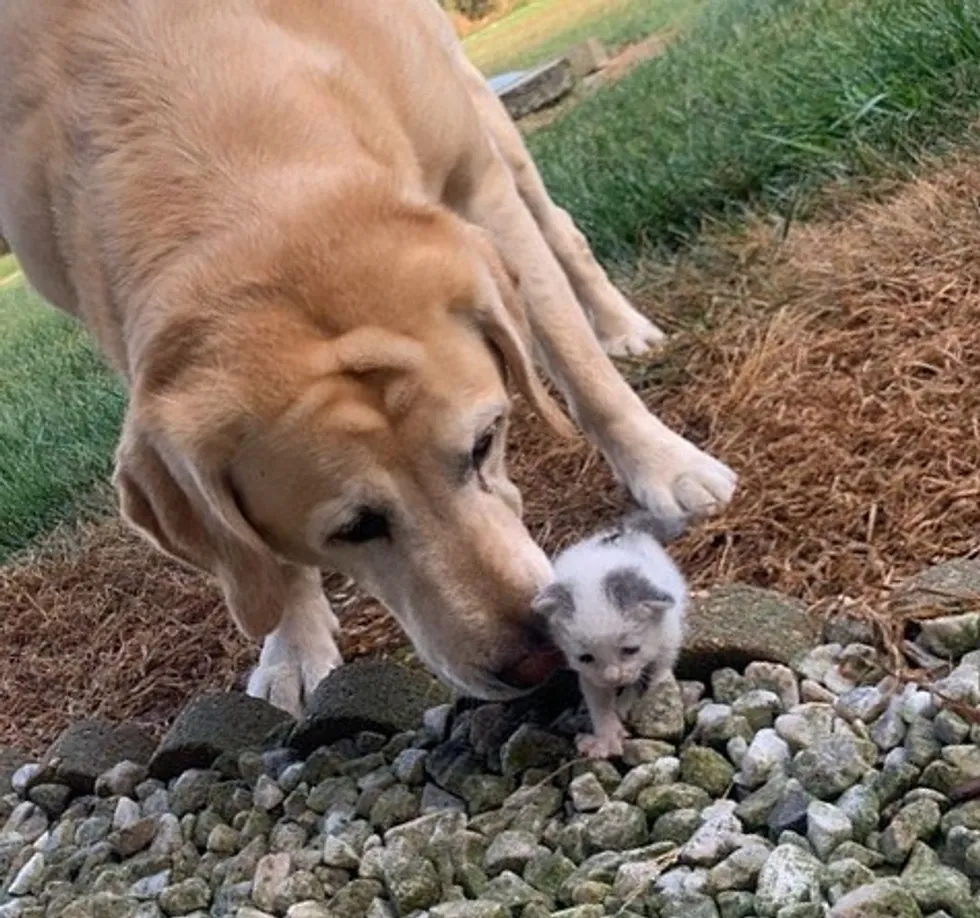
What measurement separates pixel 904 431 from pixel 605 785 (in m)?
1.05

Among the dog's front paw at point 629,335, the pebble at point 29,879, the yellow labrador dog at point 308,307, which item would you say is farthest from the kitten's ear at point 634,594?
the dog's front paw at point 629,335

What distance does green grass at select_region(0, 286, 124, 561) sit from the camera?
5250 mm

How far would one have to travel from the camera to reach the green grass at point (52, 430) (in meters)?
5.25

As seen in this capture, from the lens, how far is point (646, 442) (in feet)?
10.1

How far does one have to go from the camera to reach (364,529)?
2.48 metres

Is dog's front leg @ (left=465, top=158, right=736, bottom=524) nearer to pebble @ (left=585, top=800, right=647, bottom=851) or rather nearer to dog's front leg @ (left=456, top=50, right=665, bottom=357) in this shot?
dog's front leg @ (left=456, top=50, right=665, bottom=357)

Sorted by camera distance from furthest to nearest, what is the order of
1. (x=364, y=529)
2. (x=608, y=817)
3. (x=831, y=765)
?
(x=364, y=529), (x=608, y=817), (x=831, y=765)

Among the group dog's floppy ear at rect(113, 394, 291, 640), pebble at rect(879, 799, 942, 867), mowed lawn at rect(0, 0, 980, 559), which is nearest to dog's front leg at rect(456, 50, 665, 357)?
mowed lawn at rect(0, 0, 980, 559)

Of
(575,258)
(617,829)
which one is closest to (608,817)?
(617,829)

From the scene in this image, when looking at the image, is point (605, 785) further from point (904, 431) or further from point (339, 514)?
point (904, 431)

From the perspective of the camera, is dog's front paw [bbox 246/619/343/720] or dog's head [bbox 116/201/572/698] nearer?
dog's head [bbox 116/201/572/698]

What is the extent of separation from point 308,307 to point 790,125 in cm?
243

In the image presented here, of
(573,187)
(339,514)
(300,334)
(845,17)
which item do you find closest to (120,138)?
(300,334)

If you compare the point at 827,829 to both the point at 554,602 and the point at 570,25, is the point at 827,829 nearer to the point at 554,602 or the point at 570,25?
the point at 554,602
